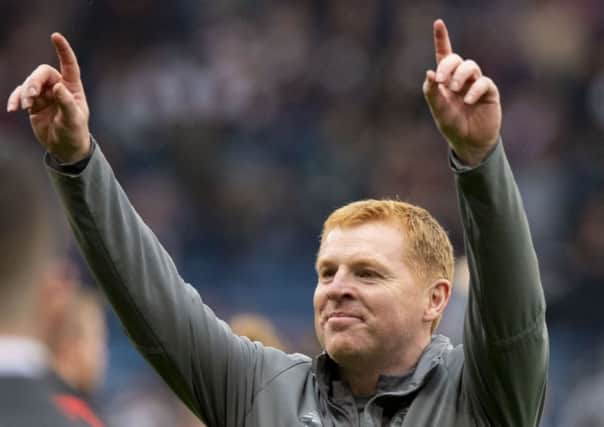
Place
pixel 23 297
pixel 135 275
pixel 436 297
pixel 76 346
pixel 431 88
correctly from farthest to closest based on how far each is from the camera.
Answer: pixel 76 346 < pixel 436 297 < pixel 135 275 < pixel 431 88 < pixel 23 297

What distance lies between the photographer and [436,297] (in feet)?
12.6

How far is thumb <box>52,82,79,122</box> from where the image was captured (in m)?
3.46

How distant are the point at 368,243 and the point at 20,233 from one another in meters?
1.42

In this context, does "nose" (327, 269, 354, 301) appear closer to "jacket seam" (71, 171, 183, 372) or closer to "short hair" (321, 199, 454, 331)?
"short hair" (321, 199, 454, 331)

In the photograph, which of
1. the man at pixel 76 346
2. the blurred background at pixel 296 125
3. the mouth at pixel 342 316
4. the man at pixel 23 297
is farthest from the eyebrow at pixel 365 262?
the blurred background at pixel 296 125

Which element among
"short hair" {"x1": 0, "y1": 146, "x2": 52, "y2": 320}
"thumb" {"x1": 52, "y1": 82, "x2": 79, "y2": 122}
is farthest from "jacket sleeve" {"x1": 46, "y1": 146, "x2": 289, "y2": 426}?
"short hair" {"x1": 0, "y1": 146, "x2": 52, "y2": 320}

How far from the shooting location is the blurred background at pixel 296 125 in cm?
1028

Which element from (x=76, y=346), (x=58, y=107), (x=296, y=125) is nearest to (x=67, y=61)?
(x=58, y=107)

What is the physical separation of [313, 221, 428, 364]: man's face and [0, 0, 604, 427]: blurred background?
596 centimetres

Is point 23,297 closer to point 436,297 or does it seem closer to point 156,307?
point 156,307

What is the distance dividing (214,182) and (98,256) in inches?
295

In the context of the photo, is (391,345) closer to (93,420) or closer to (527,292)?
(527,292)

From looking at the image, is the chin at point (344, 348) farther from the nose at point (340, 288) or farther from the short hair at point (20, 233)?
the short hair at point (20, 233)

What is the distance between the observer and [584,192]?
409 inches
